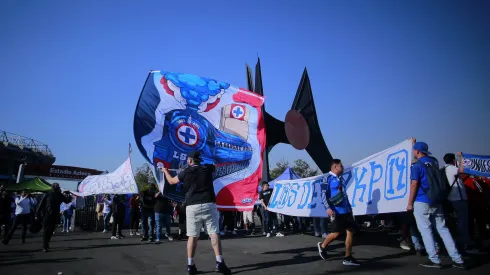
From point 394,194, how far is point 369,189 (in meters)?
0.70

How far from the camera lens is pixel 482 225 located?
765 cm

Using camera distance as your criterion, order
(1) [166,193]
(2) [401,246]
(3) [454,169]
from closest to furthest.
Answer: (3) [454,169], (1) [166,193], (2) [401,246]

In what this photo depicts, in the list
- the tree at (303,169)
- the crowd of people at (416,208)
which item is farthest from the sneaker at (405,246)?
the tree at (303,169)

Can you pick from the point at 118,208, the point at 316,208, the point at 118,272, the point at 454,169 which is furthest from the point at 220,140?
the point at 118,208

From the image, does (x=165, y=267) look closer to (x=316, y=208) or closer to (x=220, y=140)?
(x=220, y=140)

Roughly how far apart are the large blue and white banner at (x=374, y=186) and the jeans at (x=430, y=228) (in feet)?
2.53

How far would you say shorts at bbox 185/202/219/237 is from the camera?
15.6 feet

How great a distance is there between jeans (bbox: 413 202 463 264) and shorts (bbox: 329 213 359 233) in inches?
39.6

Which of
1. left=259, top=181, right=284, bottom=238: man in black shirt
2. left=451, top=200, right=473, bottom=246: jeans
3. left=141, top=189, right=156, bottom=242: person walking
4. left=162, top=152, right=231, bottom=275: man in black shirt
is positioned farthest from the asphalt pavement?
left=259, top=181, right=284, bottom=238: man in black shirt

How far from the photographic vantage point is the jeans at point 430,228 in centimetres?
467

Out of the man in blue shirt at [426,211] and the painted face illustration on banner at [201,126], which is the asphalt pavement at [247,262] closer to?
the man in blue shirt at [426,211]

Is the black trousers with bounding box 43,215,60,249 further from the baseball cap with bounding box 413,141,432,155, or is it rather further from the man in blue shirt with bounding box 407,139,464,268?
the baseball cap with bounding box 413,141,432,155

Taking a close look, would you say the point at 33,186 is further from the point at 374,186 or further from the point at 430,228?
the point at 430,228

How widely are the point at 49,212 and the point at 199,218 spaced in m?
5.77
